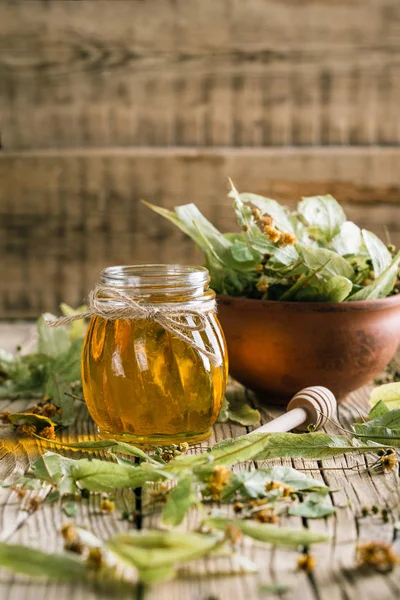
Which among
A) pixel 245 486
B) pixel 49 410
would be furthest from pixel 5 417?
pixel 245 486

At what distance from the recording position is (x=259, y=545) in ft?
1.96

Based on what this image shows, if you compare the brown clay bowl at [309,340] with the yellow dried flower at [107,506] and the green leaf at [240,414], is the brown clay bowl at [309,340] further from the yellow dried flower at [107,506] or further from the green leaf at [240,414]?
the yellow dried flower at [107,506]

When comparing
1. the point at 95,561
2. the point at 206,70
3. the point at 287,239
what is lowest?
→ the point at 95,561

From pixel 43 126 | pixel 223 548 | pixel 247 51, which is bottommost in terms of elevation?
pixel 223 548

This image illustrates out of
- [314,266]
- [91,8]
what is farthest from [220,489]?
[91,8]

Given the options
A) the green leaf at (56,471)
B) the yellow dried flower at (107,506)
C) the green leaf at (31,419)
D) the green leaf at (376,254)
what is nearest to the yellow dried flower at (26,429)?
the green leaf at (31,419)

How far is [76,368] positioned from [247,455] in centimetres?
39

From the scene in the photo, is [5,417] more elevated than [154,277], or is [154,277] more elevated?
[154,277]

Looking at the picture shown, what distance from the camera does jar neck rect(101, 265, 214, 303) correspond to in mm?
824

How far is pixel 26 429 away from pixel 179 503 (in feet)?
1.06

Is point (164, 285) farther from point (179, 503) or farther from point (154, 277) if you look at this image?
point (179, 503)

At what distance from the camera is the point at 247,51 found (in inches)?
63.6

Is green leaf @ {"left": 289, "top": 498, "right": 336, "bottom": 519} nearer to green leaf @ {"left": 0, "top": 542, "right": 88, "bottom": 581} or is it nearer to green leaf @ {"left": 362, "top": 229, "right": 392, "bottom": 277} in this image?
green leaf @ {"left": 0, "top": 542, "right": 88, "bottom": 581}

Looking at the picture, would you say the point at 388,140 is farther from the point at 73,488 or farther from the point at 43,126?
the point at 73,488
